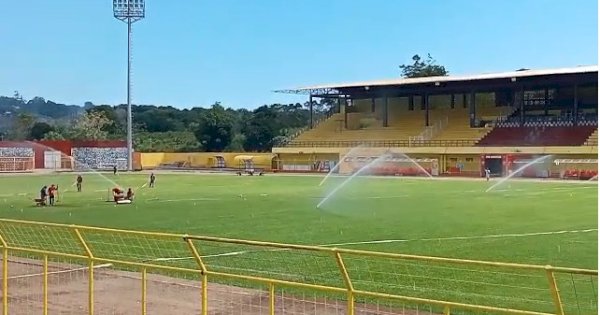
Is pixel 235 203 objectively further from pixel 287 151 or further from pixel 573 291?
pixel 287 151

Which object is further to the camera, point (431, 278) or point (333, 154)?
point (333, 154)

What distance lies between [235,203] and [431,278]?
959 inches

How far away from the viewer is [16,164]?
101312 millimetres

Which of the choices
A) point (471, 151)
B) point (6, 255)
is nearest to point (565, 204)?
point (6, 255)

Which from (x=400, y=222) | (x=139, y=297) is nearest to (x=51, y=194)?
(x=400, y=222)

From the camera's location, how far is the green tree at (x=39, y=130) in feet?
485

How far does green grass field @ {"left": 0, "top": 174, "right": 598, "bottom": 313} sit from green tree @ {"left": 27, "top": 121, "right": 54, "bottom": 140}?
104872 mm

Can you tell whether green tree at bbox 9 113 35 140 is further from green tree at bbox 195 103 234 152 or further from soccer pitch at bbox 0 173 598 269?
soccer pitch at bbox 0 173 598 269

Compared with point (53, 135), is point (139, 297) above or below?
below

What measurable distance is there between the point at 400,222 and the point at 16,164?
3263 inches

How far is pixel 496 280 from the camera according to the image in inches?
577

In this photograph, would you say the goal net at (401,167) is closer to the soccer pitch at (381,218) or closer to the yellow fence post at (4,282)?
the soccer pitch at (381,218)

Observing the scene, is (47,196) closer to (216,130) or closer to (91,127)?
(216,130)

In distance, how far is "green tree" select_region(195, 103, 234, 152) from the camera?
5138 inches
